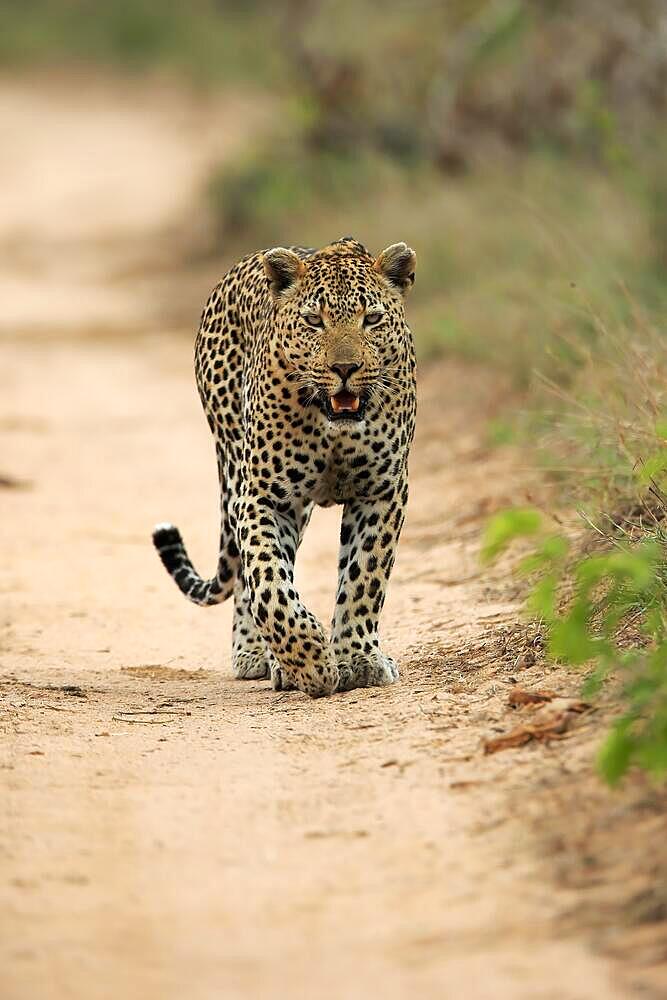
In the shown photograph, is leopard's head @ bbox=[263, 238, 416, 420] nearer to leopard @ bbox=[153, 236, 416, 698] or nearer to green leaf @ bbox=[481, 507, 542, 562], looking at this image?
leopard @ bbox=[153, 236, 416, 698]

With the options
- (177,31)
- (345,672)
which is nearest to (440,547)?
(345,672)

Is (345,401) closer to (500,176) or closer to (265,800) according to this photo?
(265,800)

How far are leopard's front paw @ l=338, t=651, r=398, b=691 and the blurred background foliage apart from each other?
50.1 inches

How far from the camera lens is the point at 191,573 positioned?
306 inches

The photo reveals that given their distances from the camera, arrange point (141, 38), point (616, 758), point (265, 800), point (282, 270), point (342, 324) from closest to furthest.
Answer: point (616, 758)
point (265, 800)
point (342, 324)
point (282, 270)
point (141, 38)

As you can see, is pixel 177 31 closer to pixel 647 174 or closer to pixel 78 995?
pixel 647 174

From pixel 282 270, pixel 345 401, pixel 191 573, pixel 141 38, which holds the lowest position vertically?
pixel 191 573

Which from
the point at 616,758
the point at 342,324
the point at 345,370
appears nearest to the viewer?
the point at 616,758

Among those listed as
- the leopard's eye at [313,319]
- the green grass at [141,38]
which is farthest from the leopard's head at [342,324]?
the green grass at [141,38]

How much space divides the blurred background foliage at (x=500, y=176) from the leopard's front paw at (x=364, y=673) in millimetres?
1273

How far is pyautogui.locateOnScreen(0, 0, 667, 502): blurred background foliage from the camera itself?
35.2ft

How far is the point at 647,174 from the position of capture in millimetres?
13898

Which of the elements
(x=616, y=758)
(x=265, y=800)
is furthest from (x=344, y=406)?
(x=616, y=758)

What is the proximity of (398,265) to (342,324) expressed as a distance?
52 cm
